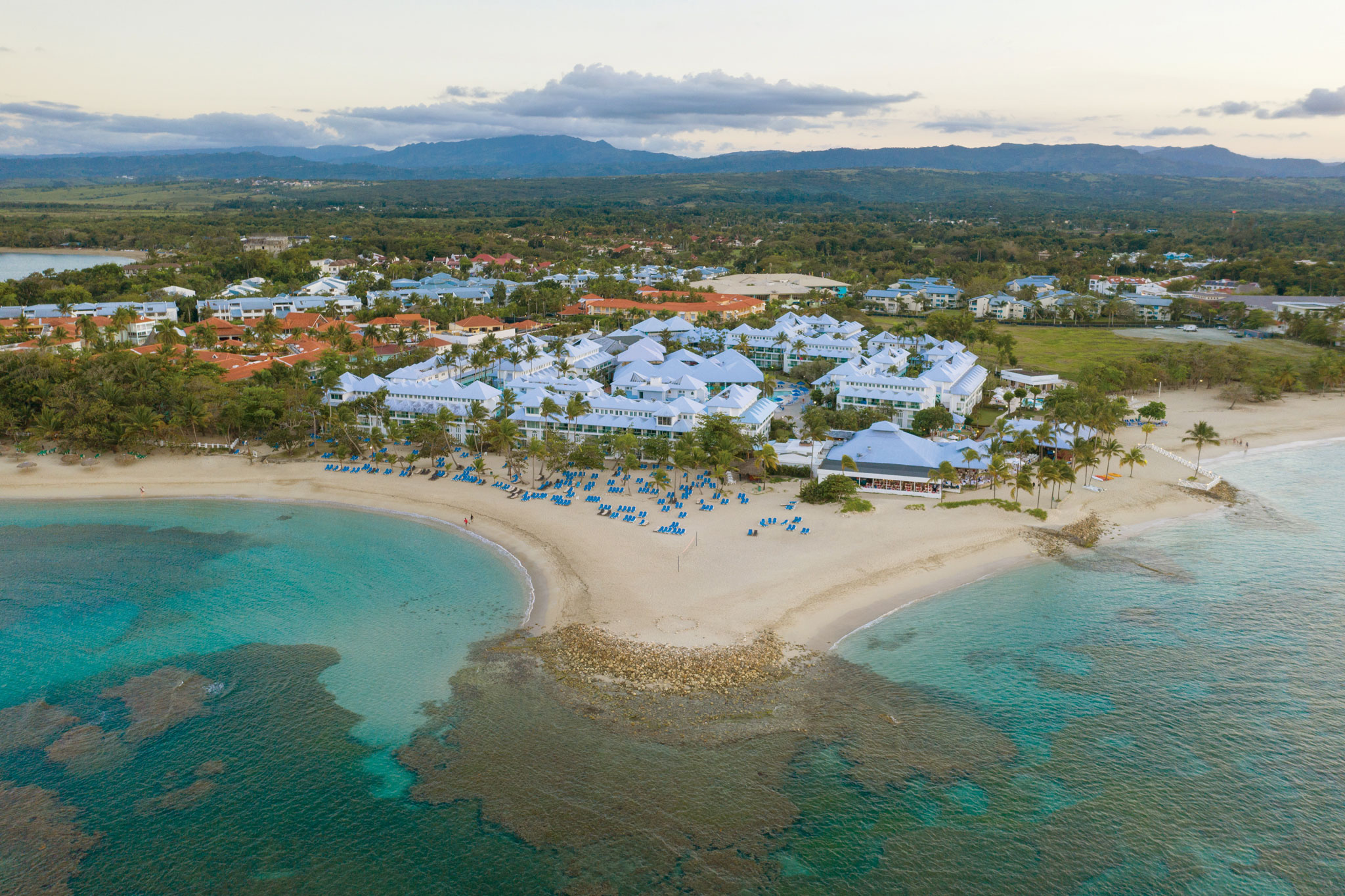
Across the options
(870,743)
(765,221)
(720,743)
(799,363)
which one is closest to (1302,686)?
(870,743)

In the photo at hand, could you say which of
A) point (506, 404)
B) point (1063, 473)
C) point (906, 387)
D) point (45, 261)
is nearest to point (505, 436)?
point (506, 404)

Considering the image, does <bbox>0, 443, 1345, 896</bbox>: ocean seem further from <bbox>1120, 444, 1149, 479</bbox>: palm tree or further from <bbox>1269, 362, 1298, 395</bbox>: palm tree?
<bbox>1269, 362, 1298, 395</bbox>: palm tree

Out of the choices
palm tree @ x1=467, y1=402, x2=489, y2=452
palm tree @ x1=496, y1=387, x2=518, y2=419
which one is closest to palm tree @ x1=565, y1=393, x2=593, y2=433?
palm tree @ x1=496, y1=387, x2=518, y2=419

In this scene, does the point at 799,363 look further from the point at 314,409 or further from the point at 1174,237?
the point at 1174,237

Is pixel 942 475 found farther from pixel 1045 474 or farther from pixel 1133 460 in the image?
pixel 1133 460

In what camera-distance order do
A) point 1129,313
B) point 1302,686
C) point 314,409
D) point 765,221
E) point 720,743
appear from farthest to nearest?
1. point 765,221
2. point 1129,313
3. point 314,409
4. point 1302,686
5. point 720,743
